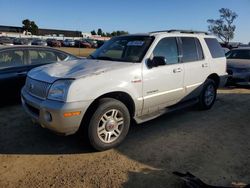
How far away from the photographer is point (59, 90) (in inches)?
150

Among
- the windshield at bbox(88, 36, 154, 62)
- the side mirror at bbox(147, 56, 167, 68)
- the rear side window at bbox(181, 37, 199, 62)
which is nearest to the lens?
the side mirror at bbox(147, 56, 167, 68)

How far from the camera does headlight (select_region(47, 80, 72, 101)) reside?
3.75 meters

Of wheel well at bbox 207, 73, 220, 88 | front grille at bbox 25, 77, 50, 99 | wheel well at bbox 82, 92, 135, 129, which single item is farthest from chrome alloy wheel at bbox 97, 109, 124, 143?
wheel well at bbox 207, 73, 220, 88

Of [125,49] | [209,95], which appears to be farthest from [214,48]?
[125,49]

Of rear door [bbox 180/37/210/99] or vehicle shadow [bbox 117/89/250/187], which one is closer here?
vehicle shadow [bbox 117/89/250/187]

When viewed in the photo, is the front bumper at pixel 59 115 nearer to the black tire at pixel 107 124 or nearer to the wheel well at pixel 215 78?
the black tire at pixel 107 124

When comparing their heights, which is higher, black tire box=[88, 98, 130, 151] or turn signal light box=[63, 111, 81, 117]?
turn signal light box=[63, 111, 81, 117]

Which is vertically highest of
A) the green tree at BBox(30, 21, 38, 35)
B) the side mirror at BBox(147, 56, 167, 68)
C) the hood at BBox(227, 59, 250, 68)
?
the green tree at BBox(30, 21, 38, 35)

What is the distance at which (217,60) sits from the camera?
6.57 meters

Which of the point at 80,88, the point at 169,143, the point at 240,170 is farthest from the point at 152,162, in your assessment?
the point at 80,88

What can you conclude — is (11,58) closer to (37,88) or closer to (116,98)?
(37,88)

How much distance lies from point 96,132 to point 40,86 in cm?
110

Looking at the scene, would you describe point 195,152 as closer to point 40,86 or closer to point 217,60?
point 40,86

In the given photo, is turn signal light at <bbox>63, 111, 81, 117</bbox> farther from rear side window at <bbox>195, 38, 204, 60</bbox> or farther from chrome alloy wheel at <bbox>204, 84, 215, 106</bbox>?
chrome alloy wheel at <bbox>204, 84, 215, 106</bbox>
